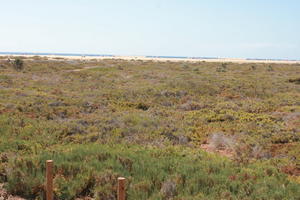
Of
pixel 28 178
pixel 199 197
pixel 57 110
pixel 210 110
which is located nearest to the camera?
pixel 199 197

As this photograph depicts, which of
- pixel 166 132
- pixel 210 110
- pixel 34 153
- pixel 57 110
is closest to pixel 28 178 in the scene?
pixel 34 153

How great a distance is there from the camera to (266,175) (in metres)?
8.27

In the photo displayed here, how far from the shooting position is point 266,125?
1527 cm

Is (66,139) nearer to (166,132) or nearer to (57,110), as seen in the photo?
(166,132)

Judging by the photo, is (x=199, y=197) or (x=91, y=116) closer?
(x=199, y=197)

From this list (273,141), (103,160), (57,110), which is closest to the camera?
(103,160)

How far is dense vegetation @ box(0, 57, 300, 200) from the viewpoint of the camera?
724cm

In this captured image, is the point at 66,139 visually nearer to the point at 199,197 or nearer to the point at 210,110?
the point at 199,197

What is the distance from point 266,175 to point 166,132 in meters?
5.69

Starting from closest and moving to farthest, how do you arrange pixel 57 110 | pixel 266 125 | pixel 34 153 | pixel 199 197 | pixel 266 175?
pixel 199 197, pixel 266 175, pixel 34 153, pixel 266 125, pixel 57 110

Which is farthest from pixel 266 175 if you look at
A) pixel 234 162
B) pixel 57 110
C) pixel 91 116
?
pixel 57 110

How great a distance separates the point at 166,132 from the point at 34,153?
5574 mm

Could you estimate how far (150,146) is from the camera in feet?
36.5

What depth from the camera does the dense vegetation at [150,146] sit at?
7.24 metres
